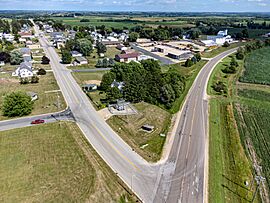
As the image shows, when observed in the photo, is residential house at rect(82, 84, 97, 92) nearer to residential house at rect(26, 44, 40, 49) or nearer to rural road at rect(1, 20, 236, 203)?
rural road at rect(1, 20, 236, 203)

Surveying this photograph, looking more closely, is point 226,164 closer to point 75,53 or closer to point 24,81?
point 24,81

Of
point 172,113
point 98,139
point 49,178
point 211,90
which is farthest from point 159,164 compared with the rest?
point 211,90

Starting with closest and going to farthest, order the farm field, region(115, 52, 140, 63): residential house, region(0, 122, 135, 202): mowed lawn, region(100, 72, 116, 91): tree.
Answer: region(0, 122, 135, 202): mowed lawn < the farm field < region(100, 72, 116, 91): tree < region(115, 52, 140, 63): residential house

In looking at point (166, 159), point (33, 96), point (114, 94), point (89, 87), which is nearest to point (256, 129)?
point (166, 159)

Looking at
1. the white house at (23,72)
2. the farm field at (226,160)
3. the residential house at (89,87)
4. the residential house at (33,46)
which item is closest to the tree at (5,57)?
the white house at (23,72)

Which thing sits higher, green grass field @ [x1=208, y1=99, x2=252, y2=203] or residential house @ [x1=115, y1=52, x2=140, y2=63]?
residential house @ [x1=115, y1=52, x2=140, y2=63]

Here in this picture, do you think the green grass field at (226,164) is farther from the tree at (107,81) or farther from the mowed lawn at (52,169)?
the tree at (107,81)

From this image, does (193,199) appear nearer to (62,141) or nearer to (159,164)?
(159,164)

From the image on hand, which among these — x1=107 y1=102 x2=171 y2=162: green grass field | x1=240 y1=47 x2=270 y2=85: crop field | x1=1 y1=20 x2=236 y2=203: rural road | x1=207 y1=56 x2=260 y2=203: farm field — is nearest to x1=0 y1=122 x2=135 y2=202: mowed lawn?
x1=1 y1=20 x2=236 y2=203: rural road
